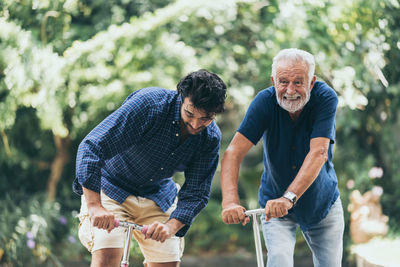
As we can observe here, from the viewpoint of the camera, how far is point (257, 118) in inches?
114

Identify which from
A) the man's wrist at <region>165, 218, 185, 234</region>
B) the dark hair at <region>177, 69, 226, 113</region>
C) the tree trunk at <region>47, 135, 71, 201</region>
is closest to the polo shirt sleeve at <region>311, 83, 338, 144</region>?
the dark hair at <region>177, 69, 226, 113</region>

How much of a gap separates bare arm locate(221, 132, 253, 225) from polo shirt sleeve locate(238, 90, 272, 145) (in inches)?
1.3

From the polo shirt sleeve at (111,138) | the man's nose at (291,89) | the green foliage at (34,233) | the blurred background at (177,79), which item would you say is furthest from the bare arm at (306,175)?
the green foliage at (34,233)

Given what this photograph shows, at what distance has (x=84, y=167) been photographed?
2695 mm

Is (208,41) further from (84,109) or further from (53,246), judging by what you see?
(53,246)

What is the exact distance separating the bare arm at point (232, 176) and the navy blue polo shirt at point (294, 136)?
58 mm

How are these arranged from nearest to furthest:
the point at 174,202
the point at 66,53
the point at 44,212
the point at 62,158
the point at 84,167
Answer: the point at 84,167 < the point at 174,202 < the point at 66,53 < the point at 44,212 < the point at 62,158

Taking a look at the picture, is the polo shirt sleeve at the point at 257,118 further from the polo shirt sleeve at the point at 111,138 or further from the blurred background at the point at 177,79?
the blurred background at the point at 177,79

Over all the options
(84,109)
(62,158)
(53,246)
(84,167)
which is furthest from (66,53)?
(84,167)

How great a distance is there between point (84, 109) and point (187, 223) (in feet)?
11.3

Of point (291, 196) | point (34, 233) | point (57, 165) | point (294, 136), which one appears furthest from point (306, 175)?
point (57, 165)

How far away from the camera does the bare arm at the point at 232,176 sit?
2.73 meters

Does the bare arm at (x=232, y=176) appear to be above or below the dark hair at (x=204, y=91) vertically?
below

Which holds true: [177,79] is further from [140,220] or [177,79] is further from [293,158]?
[293,158]
